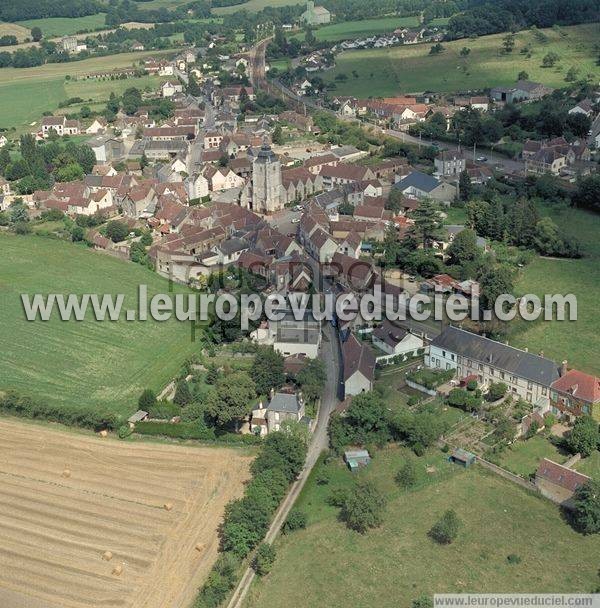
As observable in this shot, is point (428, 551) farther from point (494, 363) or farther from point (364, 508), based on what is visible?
point (494, 363)

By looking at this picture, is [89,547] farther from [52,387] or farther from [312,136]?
[312,136]

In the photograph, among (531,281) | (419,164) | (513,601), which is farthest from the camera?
(419,164)

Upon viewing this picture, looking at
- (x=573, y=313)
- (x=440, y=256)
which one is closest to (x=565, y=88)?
(x=440, y=256)

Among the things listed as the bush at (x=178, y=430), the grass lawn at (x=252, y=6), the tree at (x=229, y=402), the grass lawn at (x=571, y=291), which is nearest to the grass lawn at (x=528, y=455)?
the grass lawn at (x=571, y=291)

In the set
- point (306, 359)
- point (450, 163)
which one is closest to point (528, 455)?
point (306, 359)

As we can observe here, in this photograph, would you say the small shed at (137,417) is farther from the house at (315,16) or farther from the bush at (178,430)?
the house at (315,16)

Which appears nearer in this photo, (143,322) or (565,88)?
(143,322)

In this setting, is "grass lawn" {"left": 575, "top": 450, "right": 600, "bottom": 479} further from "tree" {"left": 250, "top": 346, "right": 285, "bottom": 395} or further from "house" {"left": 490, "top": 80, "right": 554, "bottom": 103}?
"house" {"left": 490, "top": 80, "right": 554, "bottom": 103}
